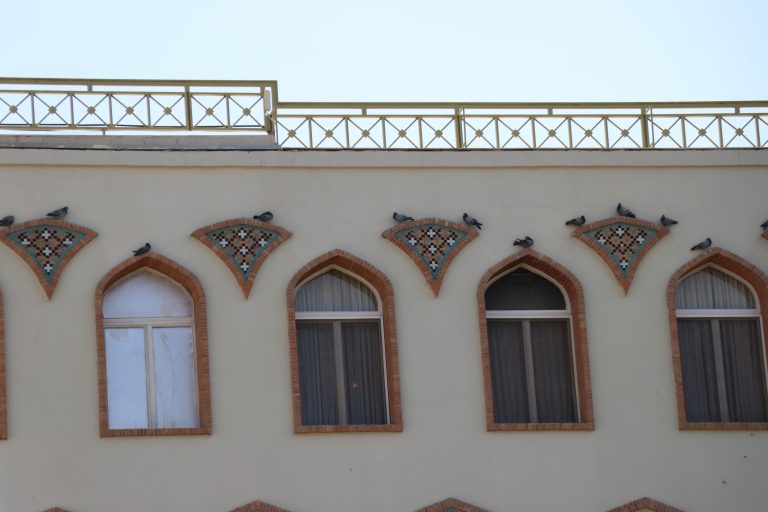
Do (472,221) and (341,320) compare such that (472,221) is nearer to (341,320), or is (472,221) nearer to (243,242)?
(341,320)

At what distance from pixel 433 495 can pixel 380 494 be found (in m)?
0.56

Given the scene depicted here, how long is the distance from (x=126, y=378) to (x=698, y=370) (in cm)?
615

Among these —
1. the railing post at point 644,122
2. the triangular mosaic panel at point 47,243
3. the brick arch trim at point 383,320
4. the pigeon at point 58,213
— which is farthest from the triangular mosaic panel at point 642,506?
the pigeon at point 58,213

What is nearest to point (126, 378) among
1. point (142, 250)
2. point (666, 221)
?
point (142, 250)

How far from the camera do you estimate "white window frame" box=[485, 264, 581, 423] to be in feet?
73.8

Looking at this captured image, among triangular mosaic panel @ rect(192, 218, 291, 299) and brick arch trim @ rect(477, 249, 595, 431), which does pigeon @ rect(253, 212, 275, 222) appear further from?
brick arch trim @ rect(477, 249, 595, 431)

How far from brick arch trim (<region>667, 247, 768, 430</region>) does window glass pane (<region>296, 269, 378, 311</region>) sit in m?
3.22

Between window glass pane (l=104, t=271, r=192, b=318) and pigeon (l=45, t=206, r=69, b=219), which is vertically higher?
pigeon (l=45, t=206, r=69, b=219)

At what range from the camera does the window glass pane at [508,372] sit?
22.4m

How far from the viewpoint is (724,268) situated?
23.1m

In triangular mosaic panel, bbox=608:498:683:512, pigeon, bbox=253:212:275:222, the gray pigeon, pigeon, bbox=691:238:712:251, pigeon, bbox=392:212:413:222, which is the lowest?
triangular mosaic panel, bbox=608:498:683:512

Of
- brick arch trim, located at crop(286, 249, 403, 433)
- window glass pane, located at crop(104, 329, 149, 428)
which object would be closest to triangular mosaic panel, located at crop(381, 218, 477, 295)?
brick arch trim, located at crop(286, 249, 403, 433)

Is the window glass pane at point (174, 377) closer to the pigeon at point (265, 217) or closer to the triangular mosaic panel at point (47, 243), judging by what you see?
the triangular mosaic panel at point (47, 243)

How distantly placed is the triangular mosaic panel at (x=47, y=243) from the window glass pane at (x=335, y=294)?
7.69 feet
